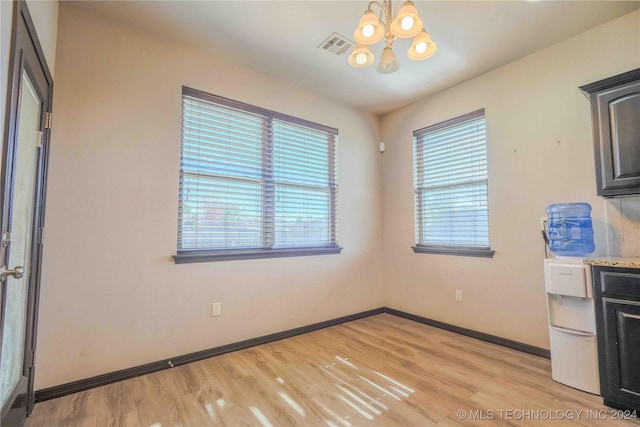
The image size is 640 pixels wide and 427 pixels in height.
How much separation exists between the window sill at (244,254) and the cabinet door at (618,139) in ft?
8.09

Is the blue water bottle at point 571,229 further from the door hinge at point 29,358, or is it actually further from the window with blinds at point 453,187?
the door hinge at point 29,358

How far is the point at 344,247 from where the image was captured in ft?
12.2

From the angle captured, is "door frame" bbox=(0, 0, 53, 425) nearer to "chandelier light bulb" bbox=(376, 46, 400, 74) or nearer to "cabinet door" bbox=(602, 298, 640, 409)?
"chandelier light bulb" bbox=(376, 46, 400, 74)

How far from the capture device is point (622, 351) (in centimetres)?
182

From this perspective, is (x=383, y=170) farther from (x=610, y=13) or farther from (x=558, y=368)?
(x=558, y=368)

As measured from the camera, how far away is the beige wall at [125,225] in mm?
2078

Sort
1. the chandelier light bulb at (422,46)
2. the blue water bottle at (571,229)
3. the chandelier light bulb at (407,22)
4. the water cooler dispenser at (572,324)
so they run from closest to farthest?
the chandelier light bulb at (407,22) → the chandelier light bulb at (422,46) → the water cooler dispenser at (572,324) → the blue water bottle at (571,229)

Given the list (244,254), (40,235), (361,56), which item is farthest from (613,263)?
(40,235)

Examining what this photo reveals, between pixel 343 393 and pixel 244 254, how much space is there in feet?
4.87

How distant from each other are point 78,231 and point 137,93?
1163mm

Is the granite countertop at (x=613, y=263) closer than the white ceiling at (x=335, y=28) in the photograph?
Yes

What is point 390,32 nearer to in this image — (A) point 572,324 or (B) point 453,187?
(B) point 453,187

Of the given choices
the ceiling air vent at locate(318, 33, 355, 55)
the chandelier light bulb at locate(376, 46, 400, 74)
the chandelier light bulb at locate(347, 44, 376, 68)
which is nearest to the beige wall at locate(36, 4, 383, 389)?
the ceiling air vent at locate(318, 33, 355, 55)

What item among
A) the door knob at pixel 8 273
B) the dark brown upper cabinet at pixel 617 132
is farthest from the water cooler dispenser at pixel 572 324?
the door knob at pixel 8 273
